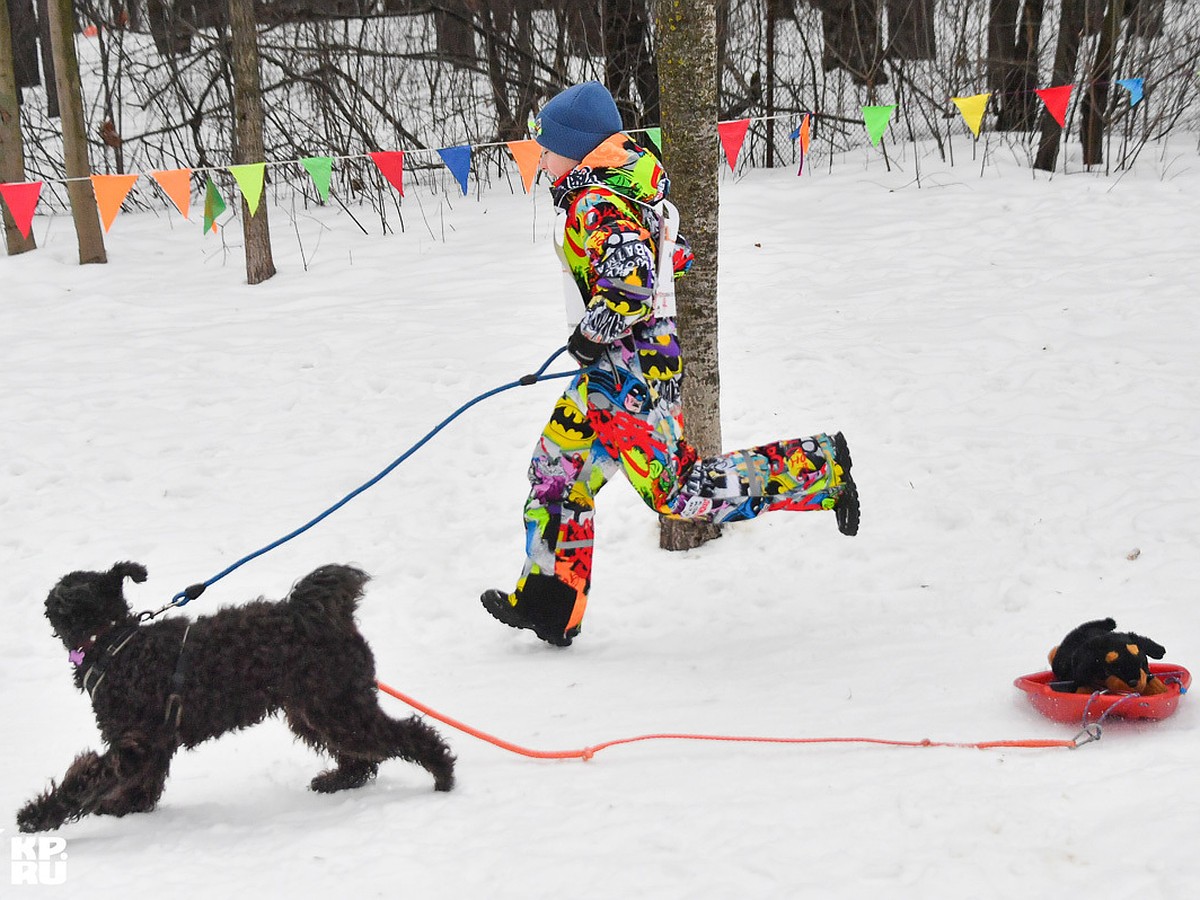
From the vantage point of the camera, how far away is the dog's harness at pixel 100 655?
9.64 feet

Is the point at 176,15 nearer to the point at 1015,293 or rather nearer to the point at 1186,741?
the point at 1015,293

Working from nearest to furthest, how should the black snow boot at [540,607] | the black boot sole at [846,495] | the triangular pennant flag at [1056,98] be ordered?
the black boot sole at [846,495] → the black snow boot at [540,607] → the triangular pennant flag at [1056,98]

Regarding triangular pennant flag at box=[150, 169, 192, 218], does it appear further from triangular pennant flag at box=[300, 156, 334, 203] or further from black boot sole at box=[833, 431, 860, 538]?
black boot sole at box=[833, 431, 860, 538]

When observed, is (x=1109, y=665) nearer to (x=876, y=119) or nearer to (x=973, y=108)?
(x=876, y=119)

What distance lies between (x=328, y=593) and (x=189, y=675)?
41 centimetres

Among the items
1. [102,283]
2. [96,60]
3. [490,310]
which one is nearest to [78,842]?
[490,310]

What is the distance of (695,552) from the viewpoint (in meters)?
4.96

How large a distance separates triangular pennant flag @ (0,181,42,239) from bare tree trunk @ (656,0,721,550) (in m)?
5.30

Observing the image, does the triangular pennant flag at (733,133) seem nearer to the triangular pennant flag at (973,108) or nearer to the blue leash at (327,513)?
the triangular pennant flag at (973,108)

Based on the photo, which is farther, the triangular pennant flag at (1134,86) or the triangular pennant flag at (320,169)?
the triangular pennant flag at (1134,86)

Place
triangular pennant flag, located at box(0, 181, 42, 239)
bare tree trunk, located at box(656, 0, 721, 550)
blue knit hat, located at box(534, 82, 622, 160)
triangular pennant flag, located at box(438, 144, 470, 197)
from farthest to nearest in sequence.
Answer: triangular pennant flag, located at box(438, 144, 470, 197) → triangular pennant flag, located at box(0, 181, 42, 239) → bare tree trunk, located at box(656, 0, 721, 550) → blue knit hat, located at box(534, 82, 622, 160)

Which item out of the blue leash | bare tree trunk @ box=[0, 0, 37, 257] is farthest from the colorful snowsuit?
bare tree trunk @ box=[0, 0, 37, 257]

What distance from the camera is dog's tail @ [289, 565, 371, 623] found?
2.93m

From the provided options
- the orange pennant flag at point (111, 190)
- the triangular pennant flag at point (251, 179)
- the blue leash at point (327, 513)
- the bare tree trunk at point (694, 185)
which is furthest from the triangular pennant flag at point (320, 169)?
the blue leash at point (327, 513)
